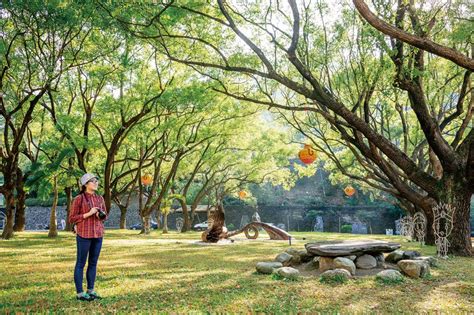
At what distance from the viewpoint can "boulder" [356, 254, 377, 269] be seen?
25.3 feet

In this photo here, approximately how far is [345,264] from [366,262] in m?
0.78

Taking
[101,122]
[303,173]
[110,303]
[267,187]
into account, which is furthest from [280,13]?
[267,187]

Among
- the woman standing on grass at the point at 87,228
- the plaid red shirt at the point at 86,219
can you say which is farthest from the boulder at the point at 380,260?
the plaid red shirt at the point at 86,219

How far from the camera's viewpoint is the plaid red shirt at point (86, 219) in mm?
4805

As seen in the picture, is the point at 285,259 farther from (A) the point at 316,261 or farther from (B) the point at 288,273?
(B) the point at 288,273

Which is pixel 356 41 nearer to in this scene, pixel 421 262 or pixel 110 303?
pixel 421 262

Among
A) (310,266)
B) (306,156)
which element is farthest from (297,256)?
(306,156)

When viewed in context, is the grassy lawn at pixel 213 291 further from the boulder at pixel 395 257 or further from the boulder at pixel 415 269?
the boulder at pixel 395 257

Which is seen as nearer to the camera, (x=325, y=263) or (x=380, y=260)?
(x=325, y=263)

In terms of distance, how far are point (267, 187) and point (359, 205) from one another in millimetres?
9301

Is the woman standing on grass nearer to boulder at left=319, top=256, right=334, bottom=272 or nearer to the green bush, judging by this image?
boulder at left=319, top=256, right=334, bottom=272

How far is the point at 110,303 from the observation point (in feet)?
15.8

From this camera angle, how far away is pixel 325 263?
25.1ft

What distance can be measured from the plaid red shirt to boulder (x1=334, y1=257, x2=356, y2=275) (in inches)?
170
